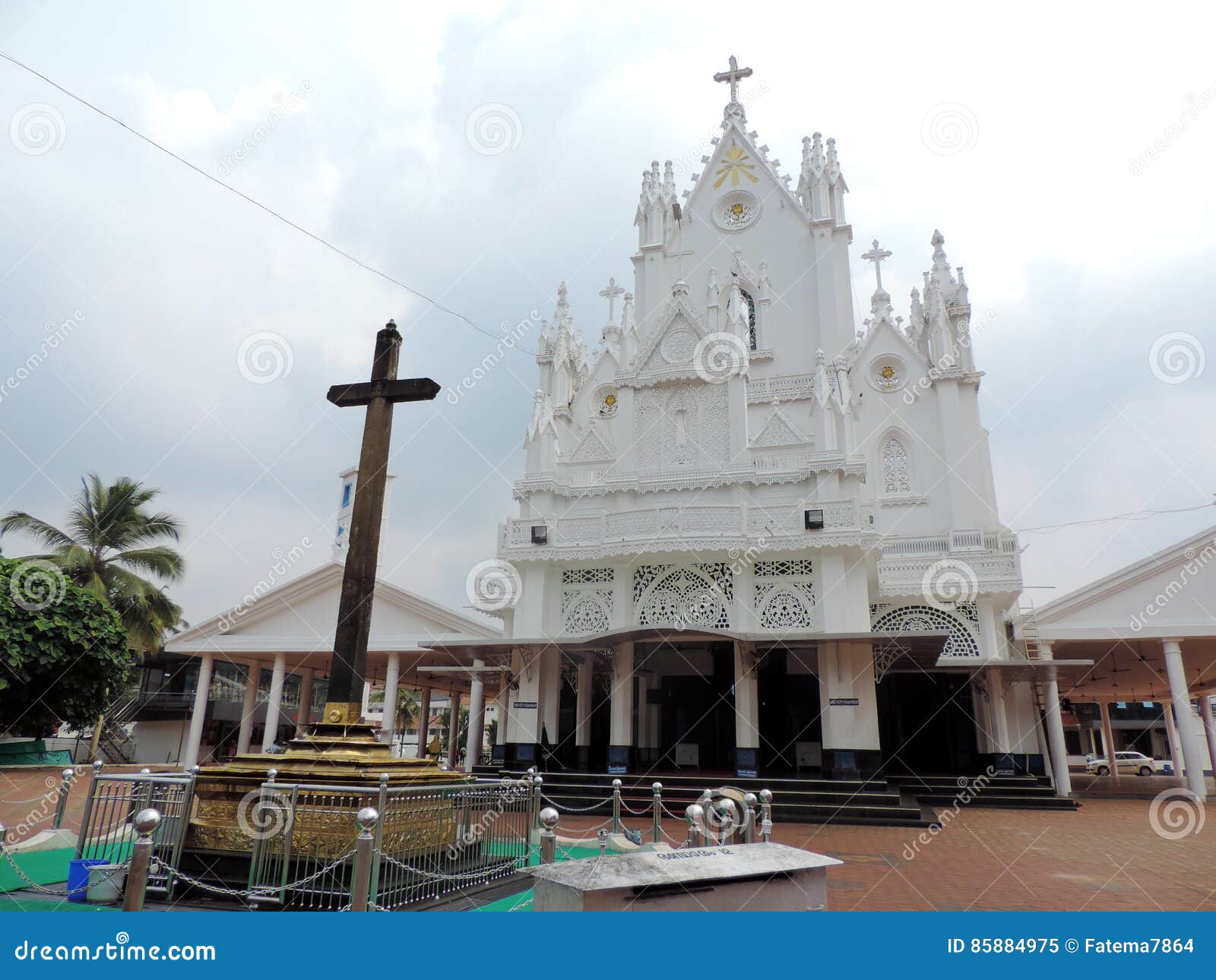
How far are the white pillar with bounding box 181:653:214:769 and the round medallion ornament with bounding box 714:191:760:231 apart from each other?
2167 centimetres

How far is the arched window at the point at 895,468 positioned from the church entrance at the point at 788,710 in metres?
5.88

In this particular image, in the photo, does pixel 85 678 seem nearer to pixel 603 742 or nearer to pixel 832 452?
pixel 603 742

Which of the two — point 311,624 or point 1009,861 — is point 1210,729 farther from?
point 311,624

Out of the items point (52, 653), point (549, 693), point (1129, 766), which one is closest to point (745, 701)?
point (549, 693)

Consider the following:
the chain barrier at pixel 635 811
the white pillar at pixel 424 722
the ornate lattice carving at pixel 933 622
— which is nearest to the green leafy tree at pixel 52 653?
the white pillar at pixel 424 722

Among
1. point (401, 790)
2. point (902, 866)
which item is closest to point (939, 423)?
point (902, 866)

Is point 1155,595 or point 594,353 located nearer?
point 1155,595

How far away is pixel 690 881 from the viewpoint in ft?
13.9

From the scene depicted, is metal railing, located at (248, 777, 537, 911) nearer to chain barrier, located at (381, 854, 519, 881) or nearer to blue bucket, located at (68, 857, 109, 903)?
chain barrier, located at (381, 854, 519, 881)

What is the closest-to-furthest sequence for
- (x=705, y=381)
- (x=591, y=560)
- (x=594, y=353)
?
(x=591, y=560)
(x=705, y=381)
(x=594, y=353)

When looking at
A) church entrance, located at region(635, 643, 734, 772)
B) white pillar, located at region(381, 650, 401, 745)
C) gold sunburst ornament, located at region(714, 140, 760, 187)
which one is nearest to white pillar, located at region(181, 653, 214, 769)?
white pillar, located at region(381, 650, 401, 745)

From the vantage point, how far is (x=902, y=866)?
925cm

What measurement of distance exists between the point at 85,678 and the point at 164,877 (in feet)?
57.0

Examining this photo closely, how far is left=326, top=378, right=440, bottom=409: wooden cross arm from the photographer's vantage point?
27.2 ft
